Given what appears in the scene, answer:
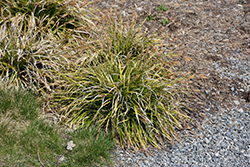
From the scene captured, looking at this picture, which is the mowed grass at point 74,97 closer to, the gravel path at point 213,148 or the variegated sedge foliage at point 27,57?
the variegated sedge foliage at point 27,57

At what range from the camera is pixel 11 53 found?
3904mm

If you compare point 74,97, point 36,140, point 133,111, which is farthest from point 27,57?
point 133,111

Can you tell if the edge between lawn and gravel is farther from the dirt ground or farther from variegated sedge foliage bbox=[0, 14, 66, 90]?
the dirt ground

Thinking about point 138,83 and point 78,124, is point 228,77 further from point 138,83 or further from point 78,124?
point 78,124

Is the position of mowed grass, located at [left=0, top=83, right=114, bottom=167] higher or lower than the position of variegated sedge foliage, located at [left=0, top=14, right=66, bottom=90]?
lower

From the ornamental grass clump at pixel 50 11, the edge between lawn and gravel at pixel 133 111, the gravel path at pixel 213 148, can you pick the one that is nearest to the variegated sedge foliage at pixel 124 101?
the edge between lawn and gravel at pixel 133 111

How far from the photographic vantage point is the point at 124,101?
3648 mm

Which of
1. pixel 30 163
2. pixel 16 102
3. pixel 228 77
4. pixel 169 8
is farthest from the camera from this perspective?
pixel 169 8

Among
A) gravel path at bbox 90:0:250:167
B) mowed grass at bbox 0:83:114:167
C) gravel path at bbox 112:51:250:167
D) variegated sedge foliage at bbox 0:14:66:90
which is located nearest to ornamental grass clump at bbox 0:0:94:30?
variegated sedge foliage at bbox 0:14:66:90

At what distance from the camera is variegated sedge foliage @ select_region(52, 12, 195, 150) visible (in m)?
3.62

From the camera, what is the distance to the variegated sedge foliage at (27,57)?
12.6 ft

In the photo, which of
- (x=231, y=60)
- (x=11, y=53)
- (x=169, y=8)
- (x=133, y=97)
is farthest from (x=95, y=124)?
(x=169, y=8)

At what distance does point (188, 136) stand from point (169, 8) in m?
3.12

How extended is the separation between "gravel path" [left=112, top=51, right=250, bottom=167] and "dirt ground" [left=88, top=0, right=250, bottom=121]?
9.0 inches
